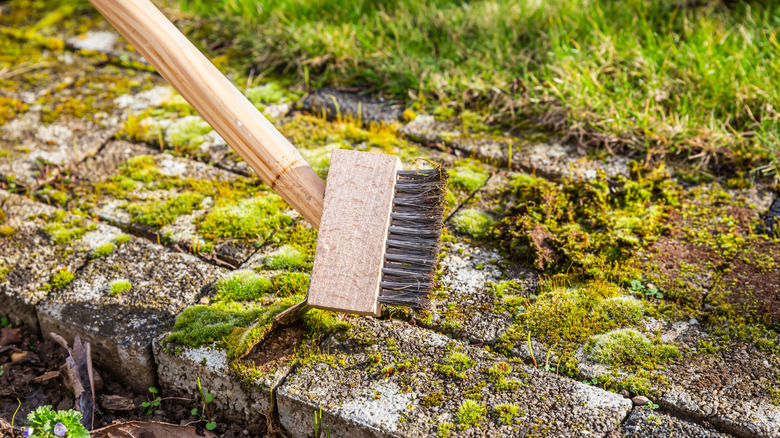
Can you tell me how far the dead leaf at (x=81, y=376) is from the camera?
2270mm

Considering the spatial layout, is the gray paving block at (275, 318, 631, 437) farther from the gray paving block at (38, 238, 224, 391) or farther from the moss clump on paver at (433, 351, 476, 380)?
the gray paving block at (38, 238, 224, 391)

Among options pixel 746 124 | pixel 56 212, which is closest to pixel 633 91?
pixel 746 124

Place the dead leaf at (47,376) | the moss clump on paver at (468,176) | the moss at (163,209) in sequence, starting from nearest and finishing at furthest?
1. the dead leaf at (47,376)
2. the moss at (163,209)
3. the moss clump on paver at (468,176)

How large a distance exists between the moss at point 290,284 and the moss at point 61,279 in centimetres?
89

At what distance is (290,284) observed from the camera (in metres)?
2.51

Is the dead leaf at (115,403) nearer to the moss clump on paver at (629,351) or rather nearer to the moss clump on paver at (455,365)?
the moss clump on paver at (455,365)

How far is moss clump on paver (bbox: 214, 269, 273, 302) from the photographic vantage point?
8.16 ft

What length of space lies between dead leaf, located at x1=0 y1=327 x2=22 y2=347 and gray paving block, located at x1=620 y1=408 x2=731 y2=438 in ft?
7.96

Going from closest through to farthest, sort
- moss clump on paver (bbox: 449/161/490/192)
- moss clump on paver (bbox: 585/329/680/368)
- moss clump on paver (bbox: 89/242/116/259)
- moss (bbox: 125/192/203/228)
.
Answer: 1. moss clump on paver (bbox: 585/329/680/368)
2. moss clump on paver (bbox: 89/242/116/259)
3. moss (bbox: 125/192/203/228)
4. moss clump on paver (bbox: 449/161/490/192)

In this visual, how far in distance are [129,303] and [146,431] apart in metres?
0.55

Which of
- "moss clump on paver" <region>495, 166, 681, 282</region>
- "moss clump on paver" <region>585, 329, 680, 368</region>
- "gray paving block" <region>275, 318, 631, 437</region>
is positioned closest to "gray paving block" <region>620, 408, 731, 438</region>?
"gray paving block" <region>275, 318, 631, 437</region>

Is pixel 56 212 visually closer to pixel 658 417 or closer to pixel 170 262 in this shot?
pixel 170 262

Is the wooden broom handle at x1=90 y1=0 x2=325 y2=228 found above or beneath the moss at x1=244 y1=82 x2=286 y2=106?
above

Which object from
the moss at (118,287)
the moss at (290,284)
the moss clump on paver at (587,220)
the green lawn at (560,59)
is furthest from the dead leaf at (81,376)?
the green lawn at (560,59)
